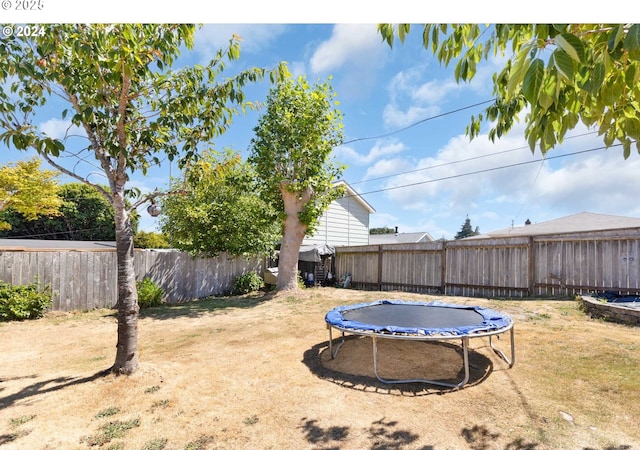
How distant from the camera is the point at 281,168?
10.4m

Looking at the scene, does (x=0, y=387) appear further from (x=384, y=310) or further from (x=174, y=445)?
(x=384, y=310)

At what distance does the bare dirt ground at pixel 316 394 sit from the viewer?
259cm

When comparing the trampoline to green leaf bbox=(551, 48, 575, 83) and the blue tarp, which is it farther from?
green leaf bbox=(551, 48, 575, 83)

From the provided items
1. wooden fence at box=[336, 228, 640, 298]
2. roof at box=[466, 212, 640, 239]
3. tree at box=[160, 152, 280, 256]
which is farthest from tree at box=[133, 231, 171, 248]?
roof at box=[466, 212, 640, 239]

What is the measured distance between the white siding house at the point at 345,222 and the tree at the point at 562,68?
15.9 meters

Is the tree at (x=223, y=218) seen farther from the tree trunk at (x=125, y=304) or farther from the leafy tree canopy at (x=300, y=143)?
the tree trunk at (x=125, y=304)

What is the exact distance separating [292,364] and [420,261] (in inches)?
311

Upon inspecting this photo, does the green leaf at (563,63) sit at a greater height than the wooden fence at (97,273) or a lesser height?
greater

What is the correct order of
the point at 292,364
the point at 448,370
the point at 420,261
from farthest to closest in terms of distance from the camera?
the point at 420,261
the point at 292,364
the point at 448,370

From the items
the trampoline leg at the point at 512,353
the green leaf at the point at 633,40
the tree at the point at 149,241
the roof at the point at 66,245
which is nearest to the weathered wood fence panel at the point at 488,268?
the trampoline leg at the point at 512,353

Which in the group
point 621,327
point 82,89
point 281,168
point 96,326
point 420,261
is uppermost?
point 281,168

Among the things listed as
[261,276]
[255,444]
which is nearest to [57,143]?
[255,444]

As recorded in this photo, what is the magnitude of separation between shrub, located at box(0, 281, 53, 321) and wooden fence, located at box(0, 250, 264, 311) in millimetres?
194

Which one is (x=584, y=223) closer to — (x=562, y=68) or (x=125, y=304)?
(x=562, y=68)
